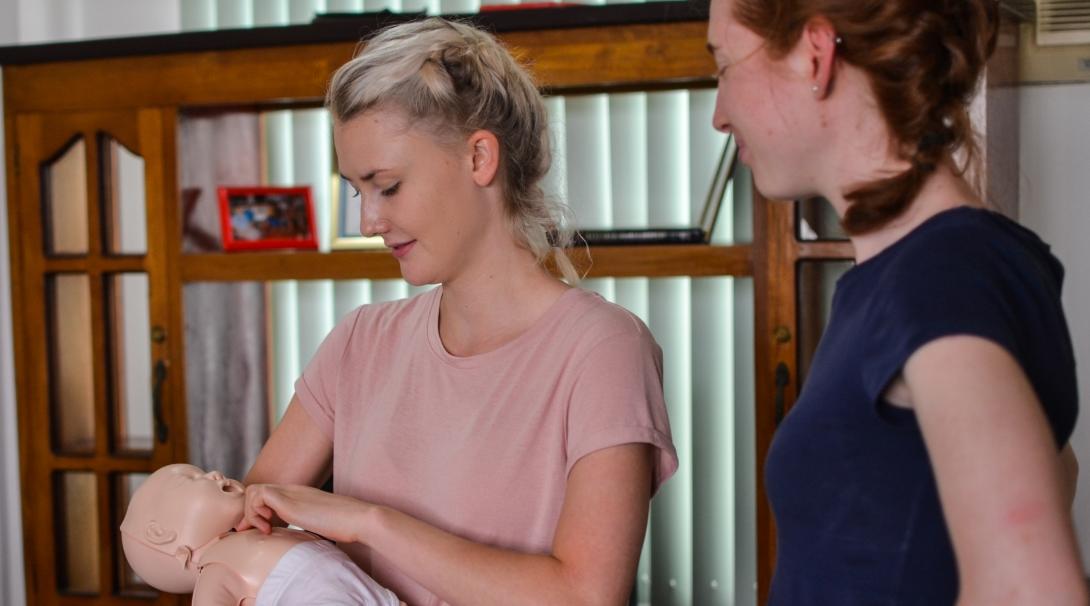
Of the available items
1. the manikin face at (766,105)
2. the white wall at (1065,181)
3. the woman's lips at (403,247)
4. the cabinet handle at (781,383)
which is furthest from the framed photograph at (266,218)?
the manikin face at (766,105)

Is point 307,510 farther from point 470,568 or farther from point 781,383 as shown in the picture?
point 781,383

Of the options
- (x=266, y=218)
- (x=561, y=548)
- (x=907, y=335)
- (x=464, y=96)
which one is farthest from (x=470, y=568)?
(x=266, y=218)

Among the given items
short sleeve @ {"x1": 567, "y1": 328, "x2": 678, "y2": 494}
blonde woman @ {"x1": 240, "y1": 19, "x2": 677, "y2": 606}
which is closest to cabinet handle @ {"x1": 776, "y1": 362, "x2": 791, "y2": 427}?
blonde woman @ {"x1": 240, "y1": 19, "x2": 677, "y2": 606}

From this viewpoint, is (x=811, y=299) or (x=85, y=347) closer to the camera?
(x=811, y=299)

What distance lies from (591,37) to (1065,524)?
1.91m

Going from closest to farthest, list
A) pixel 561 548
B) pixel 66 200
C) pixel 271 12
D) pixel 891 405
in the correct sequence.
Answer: pixel 891 405 → pixel 561 548 → pixel 66 200 → pixel 271 12

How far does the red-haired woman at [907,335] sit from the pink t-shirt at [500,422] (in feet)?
1.29

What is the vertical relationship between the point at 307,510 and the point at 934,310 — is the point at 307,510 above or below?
below

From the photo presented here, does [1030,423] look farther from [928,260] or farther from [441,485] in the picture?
[441,485]

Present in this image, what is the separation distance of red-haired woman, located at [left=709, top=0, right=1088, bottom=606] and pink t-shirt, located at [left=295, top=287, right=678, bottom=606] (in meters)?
0.39

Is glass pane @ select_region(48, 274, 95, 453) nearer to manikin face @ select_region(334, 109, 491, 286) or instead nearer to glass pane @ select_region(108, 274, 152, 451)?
glass pane @ select_region(108, 274, 152, 451)

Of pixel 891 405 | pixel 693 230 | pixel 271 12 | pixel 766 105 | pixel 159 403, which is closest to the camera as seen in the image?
pixel 891 405

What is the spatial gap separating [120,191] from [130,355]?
1.43 ft

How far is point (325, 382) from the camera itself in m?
1.68
